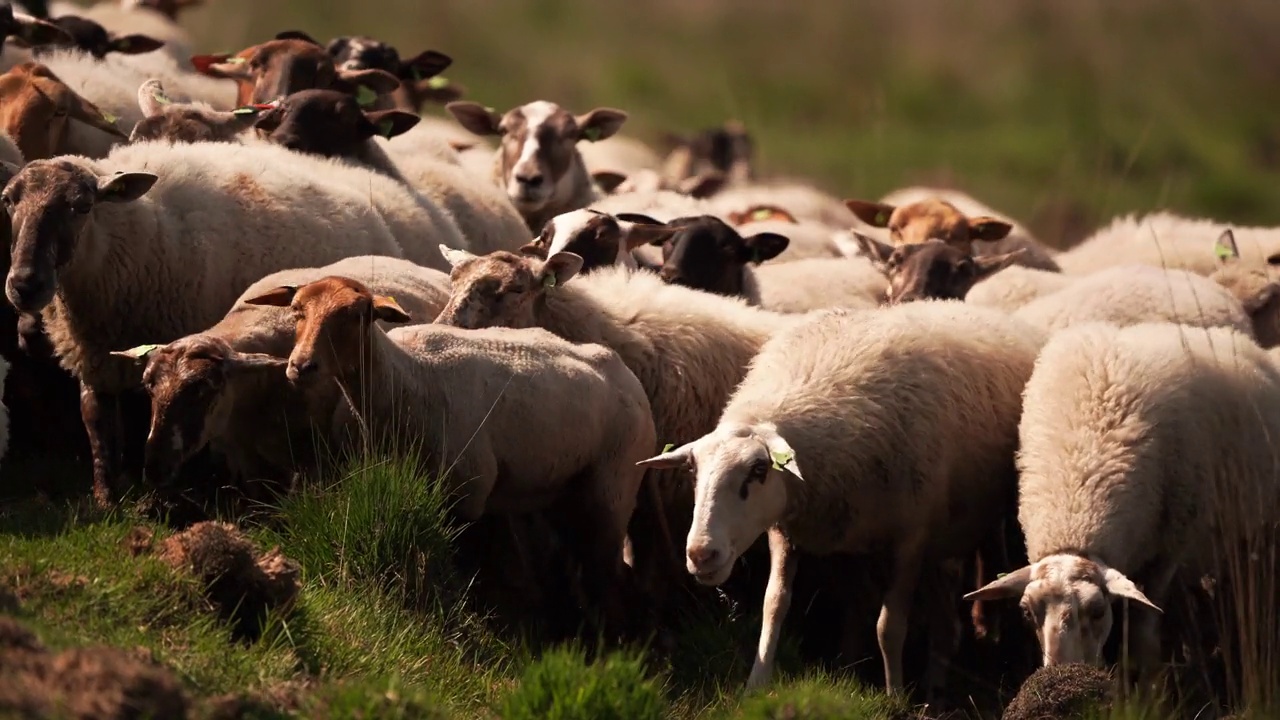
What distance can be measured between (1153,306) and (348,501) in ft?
15.4

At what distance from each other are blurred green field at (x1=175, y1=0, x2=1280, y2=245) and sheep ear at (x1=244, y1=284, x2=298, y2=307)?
59.3 feet

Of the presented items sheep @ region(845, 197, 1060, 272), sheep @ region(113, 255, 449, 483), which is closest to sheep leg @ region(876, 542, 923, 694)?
sheep @ region(113, 255, 449, 483)

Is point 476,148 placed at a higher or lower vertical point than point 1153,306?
lower

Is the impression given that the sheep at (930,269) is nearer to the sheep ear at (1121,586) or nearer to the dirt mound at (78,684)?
the sheep ear at (1121,586)

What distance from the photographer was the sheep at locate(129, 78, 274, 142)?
980 centimetres

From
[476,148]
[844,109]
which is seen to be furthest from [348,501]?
[844,109]

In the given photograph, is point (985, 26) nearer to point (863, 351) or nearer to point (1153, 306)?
point (1153, 306)

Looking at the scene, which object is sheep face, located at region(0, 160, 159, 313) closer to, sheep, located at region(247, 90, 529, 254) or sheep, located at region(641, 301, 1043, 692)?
sheep, located at region(247, 90, 529, 254)

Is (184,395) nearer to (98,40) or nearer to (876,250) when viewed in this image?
(876,250)

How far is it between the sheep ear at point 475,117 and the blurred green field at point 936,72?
13.2 meters

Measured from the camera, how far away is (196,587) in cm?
655

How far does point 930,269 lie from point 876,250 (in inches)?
17.5

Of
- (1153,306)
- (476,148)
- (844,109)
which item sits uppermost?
(1153,306)

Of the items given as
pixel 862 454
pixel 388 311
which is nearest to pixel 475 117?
pixel 388 311
